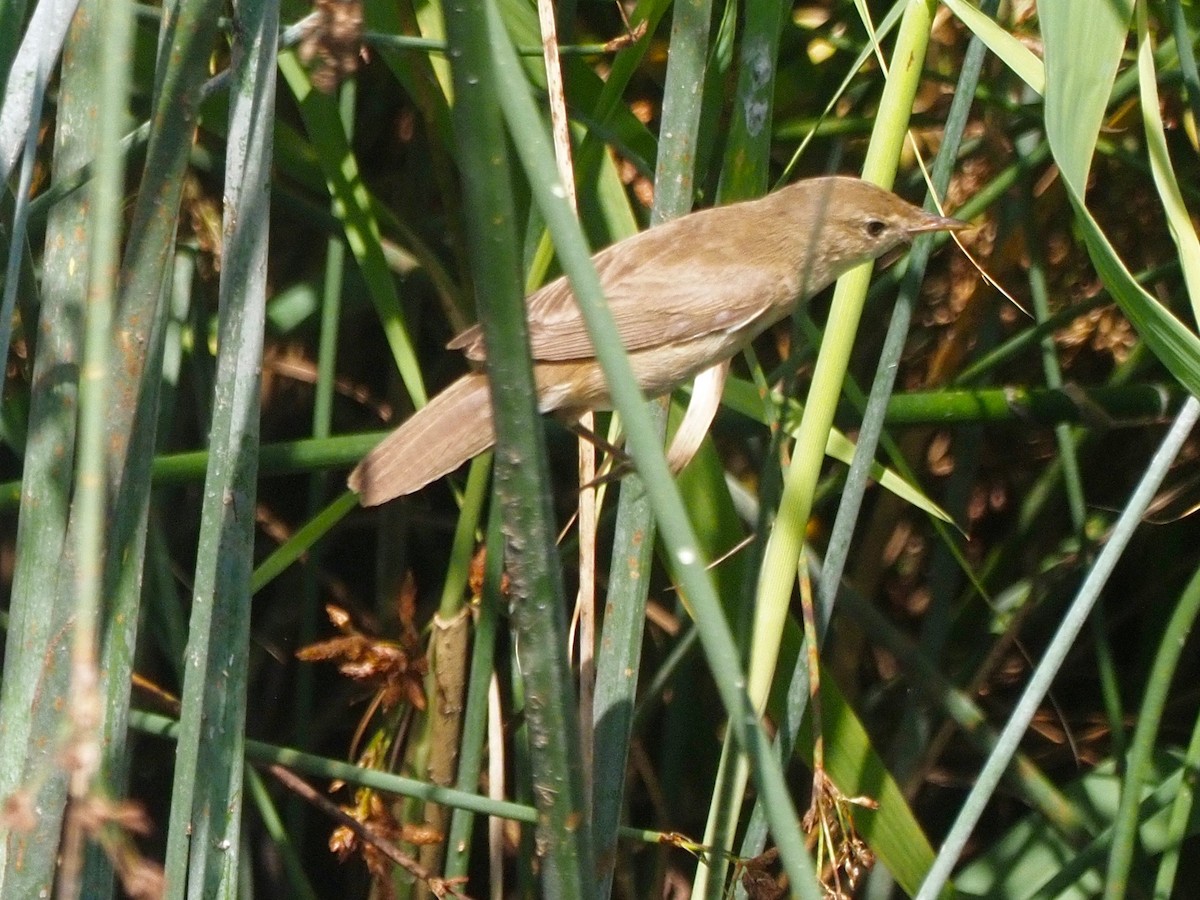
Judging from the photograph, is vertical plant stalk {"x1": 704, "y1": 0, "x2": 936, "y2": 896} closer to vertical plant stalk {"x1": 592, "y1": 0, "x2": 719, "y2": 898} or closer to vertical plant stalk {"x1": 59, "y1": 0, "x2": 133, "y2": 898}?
vertical plant stalk {"x1": 592, "y1": 0, "x2": 719, "y2": 898}

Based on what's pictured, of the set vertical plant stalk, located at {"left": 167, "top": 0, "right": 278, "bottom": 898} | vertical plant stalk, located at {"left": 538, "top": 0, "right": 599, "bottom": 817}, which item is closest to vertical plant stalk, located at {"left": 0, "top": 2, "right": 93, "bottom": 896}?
vertical plant stalk, located at {"left": 167, "top": 0, "right": 278, "bottom": 898}

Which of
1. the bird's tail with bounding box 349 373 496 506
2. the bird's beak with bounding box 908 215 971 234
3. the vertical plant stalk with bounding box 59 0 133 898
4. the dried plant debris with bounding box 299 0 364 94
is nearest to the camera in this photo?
the vertical plant stalk with bounding box 59 0 133 898

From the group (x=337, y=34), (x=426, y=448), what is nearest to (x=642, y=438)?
(x=337, y=34)

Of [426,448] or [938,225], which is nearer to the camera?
[426,448]

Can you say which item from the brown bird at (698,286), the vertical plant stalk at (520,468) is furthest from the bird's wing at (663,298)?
the vertical plant stalk at (520,468)

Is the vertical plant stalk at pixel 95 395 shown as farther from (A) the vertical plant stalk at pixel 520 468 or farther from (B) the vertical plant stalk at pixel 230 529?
(B) the vertical plant stalk at pixel 230 529

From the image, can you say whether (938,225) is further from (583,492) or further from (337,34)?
(337,34)
